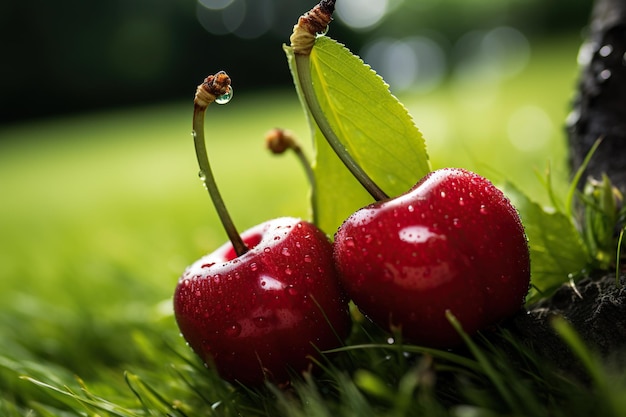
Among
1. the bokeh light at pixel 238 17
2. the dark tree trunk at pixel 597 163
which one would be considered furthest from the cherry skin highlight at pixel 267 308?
the bokeh light at pixel 238 17

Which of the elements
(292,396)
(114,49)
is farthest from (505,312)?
(114,49)

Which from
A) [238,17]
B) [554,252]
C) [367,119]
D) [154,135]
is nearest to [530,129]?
[554,252]

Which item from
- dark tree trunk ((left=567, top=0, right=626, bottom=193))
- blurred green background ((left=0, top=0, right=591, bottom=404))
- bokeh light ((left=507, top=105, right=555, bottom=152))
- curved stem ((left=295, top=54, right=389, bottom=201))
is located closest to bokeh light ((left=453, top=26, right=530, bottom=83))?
blurred green background ((left=0, top=0, right=591, bottom=404))

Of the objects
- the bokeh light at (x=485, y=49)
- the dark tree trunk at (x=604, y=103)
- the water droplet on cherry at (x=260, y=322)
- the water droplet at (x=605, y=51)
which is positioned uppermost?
the bokeh light at (x=485, y=49)

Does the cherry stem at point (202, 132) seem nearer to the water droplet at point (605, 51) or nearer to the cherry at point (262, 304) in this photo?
the cherry at point (262, 304)

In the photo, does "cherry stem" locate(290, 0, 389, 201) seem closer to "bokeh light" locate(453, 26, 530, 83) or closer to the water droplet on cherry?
the water droplet on cherry

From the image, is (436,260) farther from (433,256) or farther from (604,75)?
(604,75)

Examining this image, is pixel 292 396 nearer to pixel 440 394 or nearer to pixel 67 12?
pixel 440 394

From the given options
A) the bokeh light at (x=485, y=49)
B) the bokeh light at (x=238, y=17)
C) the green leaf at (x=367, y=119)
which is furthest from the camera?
the bokeh light at (x=238, y=17)
